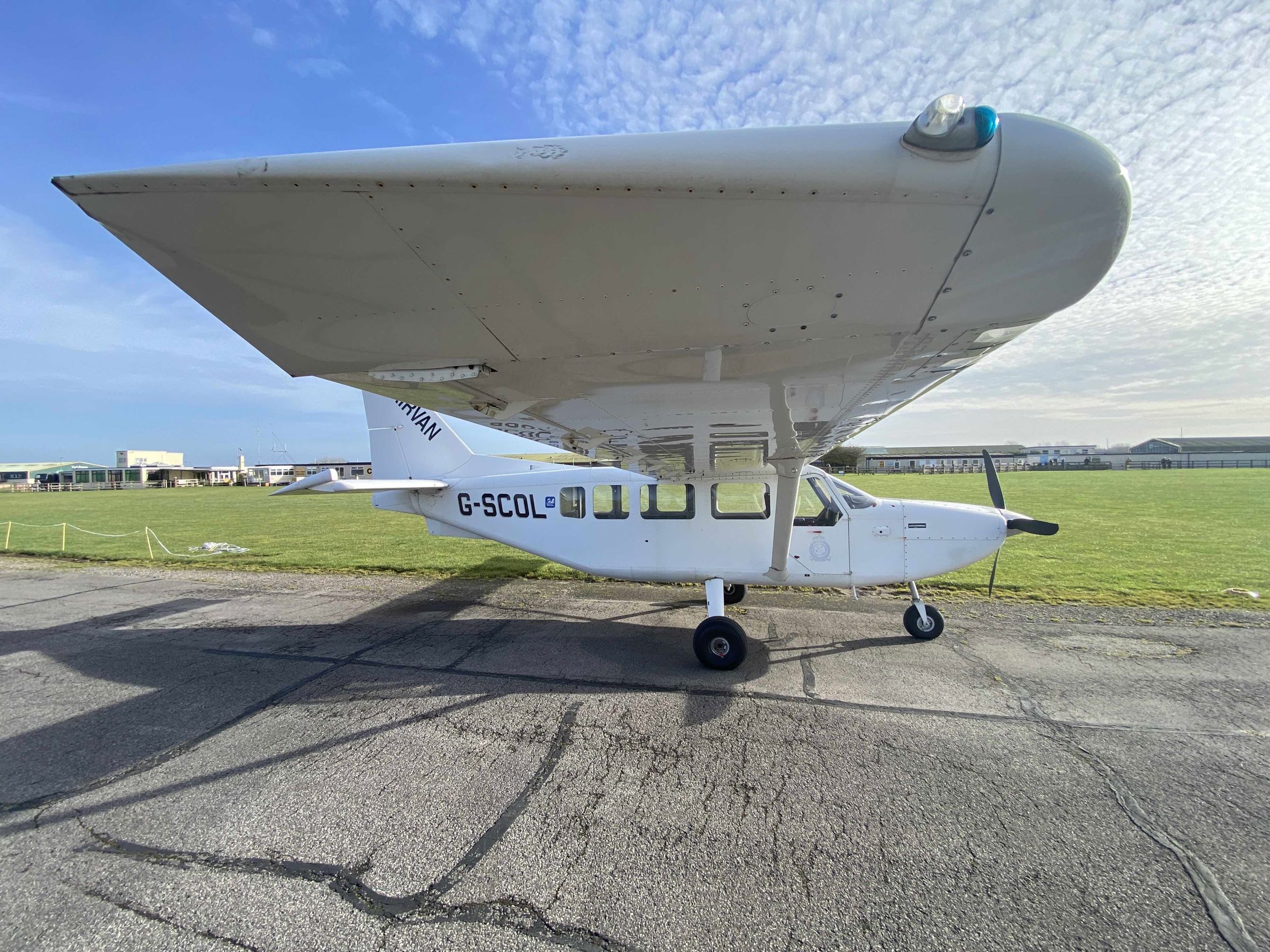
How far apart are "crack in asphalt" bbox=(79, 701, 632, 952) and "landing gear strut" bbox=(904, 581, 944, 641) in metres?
4.85

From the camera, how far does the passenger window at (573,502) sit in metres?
6.61

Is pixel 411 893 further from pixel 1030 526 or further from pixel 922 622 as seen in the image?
pixel 1030 526

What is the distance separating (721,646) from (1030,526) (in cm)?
400

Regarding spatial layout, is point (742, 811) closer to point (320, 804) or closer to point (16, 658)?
point (320, 804)

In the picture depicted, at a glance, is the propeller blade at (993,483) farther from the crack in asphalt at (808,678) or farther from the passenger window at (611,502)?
the passenger window at (611,502)

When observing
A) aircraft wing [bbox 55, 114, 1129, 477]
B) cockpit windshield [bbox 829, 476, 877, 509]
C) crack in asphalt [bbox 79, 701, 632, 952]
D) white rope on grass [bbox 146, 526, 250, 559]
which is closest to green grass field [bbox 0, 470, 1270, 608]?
white rope on grass [bbox 146, 526, 250, 559]

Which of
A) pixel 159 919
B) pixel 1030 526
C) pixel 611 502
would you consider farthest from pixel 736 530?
pixel 159 919

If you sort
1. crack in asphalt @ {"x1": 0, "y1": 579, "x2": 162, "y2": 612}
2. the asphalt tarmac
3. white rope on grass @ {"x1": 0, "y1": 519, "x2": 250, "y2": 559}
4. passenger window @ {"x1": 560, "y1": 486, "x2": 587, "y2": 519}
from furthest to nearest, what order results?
white rope on grass @ {"x1": 0, "y1": 519, "x2": 250, "y2": 559}
crack in asphalt @ {"x1": 0, "y1": 579, "x2": 162, "y2": 612}
passenger window @ {"x1": 560, "y1": 486, "x2": 587, "y2": 519}
the asphalt tarmac

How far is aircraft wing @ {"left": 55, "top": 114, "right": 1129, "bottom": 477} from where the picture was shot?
51.4 inches

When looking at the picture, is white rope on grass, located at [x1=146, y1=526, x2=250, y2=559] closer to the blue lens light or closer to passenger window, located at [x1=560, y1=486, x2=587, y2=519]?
passenger window, located at [x1=560, y1=486, x2=587, y2=519]

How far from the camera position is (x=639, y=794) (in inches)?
116

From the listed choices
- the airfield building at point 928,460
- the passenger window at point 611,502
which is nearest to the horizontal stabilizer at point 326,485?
the passenger window at point 611,502

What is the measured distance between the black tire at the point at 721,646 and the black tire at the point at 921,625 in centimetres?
228

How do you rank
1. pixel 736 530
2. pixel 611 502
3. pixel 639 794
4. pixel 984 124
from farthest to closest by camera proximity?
pixel 611 502 → pixel 736 530 → pixel 639 794 → pixel 984 124
